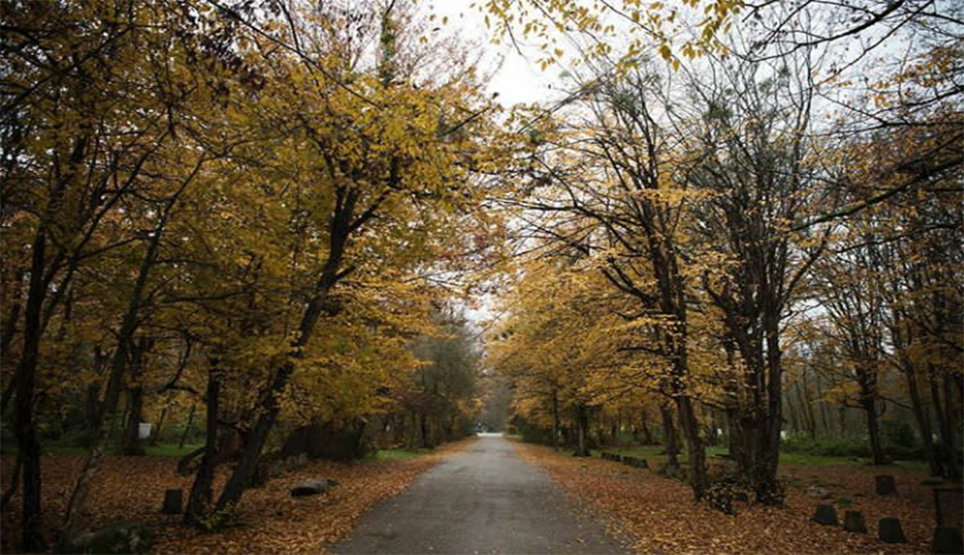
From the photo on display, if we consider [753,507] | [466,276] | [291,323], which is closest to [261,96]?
[291,323]

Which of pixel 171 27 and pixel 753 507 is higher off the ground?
pixel 171 27

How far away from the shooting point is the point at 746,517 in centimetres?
1030

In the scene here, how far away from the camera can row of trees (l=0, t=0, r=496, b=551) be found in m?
5.46

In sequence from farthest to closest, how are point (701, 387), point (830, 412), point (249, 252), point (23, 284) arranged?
point (830, 412) → point (701, 387) → point (23, 284) → point (249, 252)

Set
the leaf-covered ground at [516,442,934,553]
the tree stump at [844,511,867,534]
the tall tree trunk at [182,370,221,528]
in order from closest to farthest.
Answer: the leaf-covered ground at [516,442,934,553]
the tall tree trunk at [182,370,221,528]
the tree stump at [844,511,867,534]

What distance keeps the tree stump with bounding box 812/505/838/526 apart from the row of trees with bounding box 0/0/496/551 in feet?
27.4

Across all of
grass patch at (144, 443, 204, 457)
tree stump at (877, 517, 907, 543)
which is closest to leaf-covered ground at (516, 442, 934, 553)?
tree stump at (877, 517, 907, 543)

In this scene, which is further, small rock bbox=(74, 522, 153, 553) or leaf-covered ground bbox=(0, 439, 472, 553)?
leaf-covered ground bbox=(0, 439, 472, 553)

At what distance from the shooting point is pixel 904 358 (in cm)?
1645

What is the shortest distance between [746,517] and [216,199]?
1129cm

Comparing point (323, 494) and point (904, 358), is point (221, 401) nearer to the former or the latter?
point (323, 494)

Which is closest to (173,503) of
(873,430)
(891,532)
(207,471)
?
(207,471)

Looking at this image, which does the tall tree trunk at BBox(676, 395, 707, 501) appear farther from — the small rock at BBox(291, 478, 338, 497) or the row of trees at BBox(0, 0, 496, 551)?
the small rock at BBox(291, 478, 338, 497)

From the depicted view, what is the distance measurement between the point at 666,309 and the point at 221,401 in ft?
31.9
